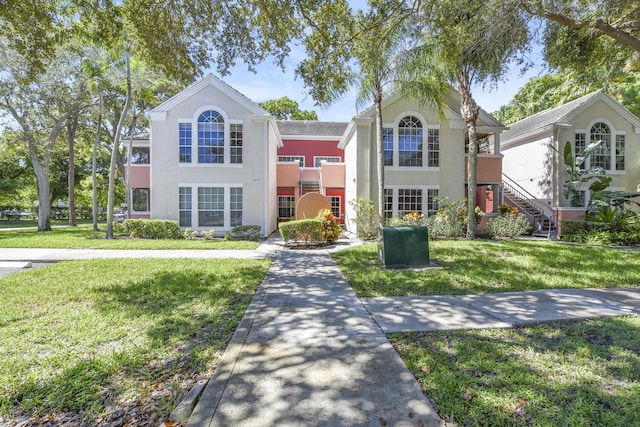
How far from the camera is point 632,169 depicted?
1809 cm

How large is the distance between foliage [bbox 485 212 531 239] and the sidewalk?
12322mm

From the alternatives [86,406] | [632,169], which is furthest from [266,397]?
[632,169]

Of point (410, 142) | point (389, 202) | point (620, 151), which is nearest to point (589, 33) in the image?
point (410, 142)

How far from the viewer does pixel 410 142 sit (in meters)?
15.9

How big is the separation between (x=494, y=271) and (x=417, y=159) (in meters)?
9.23

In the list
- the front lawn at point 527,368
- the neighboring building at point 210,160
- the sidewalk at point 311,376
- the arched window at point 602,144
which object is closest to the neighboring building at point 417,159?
the neighboring building at point 210,160

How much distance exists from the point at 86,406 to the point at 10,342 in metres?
2.30

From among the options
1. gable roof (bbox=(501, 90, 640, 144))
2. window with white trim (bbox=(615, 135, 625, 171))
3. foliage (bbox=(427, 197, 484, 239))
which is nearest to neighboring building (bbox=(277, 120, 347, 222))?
foliage (bbox=(427, 197, 484, 239))

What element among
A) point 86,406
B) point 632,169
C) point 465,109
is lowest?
point 86,406

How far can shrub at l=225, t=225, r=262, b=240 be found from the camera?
50.4ft

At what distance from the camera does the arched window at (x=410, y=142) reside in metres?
15.9

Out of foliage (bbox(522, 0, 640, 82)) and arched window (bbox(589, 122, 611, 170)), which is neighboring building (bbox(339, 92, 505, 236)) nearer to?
foliage (bbox(522, 0, 640, 82))

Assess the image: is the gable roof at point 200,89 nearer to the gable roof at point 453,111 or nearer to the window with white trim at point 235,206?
the window with white trim at point 235,206

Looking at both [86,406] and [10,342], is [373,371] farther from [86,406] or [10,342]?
[10,342]
